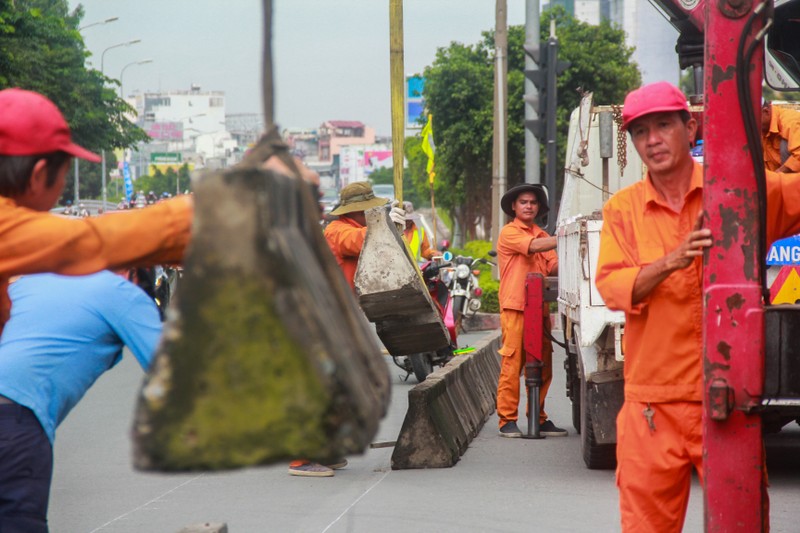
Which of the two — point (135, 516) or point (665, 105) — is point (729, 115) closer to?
point (665, 105)

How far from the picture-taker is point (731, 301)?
133 inches

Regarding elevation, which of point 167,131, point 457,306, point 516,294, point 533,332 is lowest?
point 457,306

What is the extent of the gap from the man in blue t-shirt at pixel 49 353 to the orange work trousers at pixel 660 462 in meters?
1.46

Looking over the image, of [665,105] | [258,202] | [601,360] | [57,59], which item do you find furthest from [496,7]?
[258,202]

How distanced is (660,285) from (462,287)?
16.0 metres

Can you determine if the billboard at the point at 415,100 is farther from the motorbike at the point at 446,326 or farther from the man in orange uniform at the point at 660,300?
the man in orange uniform at the point at 660,300

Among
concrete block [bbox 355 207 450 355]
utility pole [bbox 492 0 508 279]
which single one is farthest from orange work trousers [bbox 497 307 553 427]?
utility pole [bbox 492 0 508 279]

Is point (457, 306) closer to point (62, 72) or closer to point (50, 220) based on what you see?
point (50, 220)

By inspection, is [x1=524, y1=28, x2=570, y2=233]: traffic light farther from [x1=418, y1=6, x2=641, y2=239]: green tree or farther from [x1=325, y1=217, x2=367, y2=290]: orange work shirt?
[x1=418, y1=6, x2=641, y2=239]: green tree

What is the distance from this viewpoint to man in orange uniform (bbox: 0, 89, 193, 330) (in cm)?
234

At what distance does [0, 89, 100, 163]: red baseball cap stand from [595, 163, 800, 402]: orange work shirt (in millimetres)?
1859

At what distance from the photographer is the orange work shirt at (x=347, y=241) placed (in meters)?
8.31

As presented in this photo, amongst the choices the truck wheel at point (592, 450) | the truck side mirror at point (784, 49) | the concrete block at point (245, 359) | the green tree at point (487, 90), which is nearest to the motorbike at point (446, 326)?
the truck wheel at point (592, 450)

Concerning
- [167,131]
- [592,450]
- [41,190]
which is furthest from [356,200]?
[167,131]
